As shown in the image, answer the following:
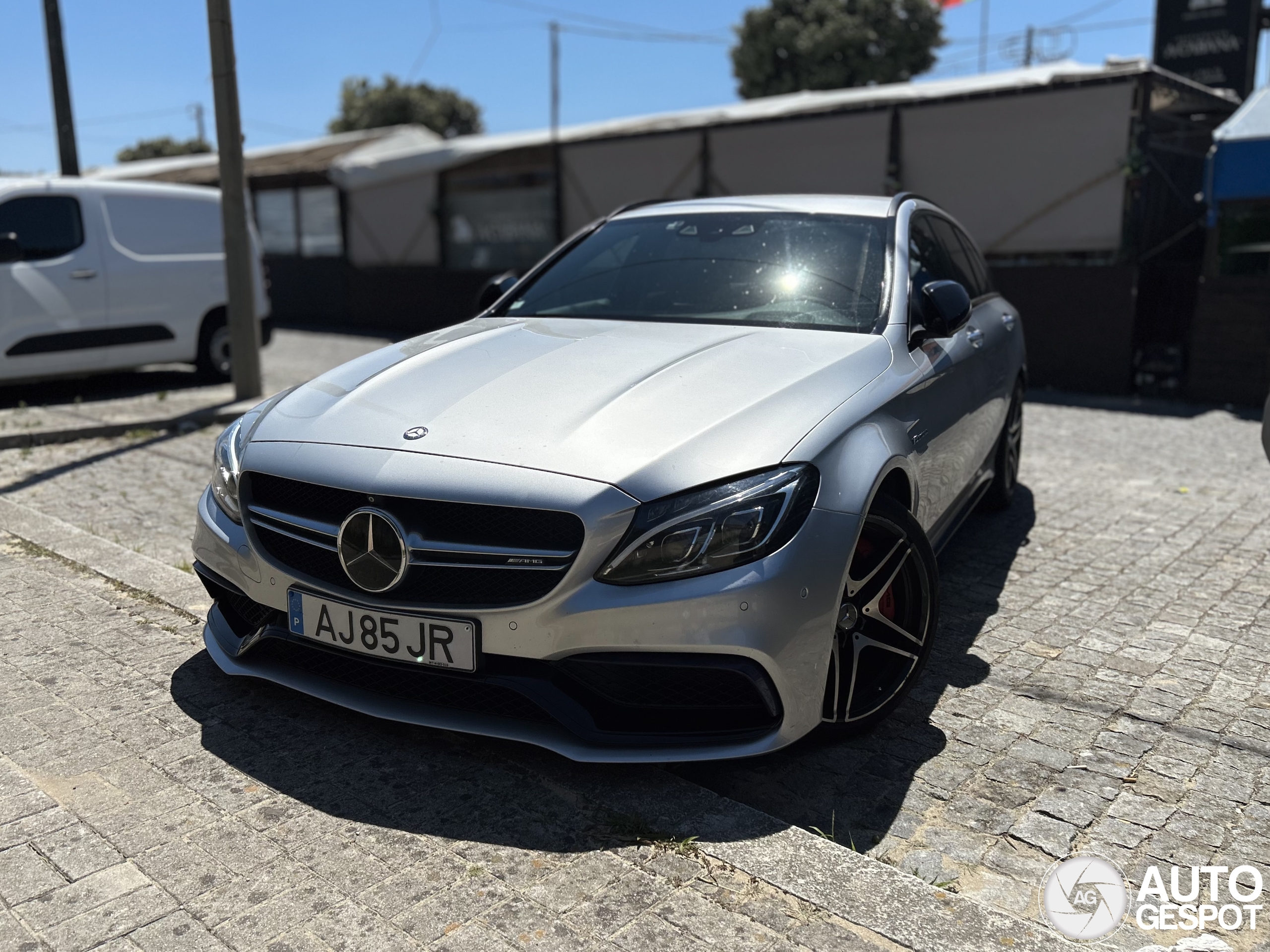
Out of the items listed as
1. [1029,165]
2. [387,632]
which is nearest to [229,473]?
[387,632]

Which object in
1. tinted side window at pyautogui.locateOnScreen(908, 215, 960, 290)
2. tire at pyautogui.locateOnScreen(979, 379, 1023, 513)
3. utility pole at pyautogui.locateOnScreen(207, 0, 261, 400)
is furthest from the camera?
utility pole at pyautogui.locateOnScreen(207, 0, 261, 400)

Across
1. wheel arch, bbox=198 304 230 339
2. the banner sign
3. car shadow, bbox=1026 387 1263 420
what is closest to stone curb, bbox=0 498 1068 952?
car shadow, bbox=1026 387 1263 420

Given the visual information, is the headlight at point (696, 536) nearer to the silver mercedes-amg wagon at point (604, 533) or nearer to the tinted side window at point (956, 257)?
the silver mercedes-amg wagon at point (604, 533)

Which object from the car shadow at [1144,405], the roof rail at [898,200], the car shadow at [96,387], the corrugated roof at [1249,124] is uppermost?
the corrugated roof at [1249,124]

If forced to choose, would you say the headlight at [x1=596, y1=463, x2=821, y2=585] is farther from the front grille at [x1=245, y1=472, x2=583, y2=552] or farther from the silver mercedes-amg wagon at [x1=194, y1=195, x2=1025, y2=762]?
the front grille at [x1=245, y1=472, x2=583, y2=552]

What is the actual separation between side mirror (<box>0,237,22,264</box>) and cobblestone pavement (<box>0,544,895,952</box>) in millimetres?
6328

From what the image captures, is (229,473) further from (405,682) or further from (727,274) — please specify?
(727,274)

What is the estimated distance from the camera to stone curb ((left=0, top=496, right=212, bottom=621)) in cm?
410

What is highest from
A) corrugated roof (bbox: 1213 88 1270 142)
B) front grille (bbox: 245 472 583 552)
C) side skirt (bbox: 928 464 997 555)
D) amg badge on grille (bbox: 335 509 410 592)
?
corrugated roof (bbox: 1213 88 1270 142)

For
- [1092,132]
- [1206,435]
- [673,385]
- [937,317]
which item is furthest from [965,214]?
[673,385]

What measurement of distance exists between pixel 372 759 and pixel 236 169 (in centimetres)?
670

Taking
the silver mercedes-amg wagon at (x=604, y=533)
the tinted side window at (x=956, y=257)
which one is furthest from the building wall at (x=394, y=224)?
the silver mercedes-amg wagon at (x=604, y=533)

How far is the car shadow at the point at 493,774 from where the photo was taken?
266cm

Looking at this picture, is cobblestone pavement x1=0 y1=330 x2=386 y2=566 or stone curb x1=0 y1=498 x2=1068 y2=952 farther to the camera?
cobblestone pavement x1=0 y1=330 x2=386 y2=566
